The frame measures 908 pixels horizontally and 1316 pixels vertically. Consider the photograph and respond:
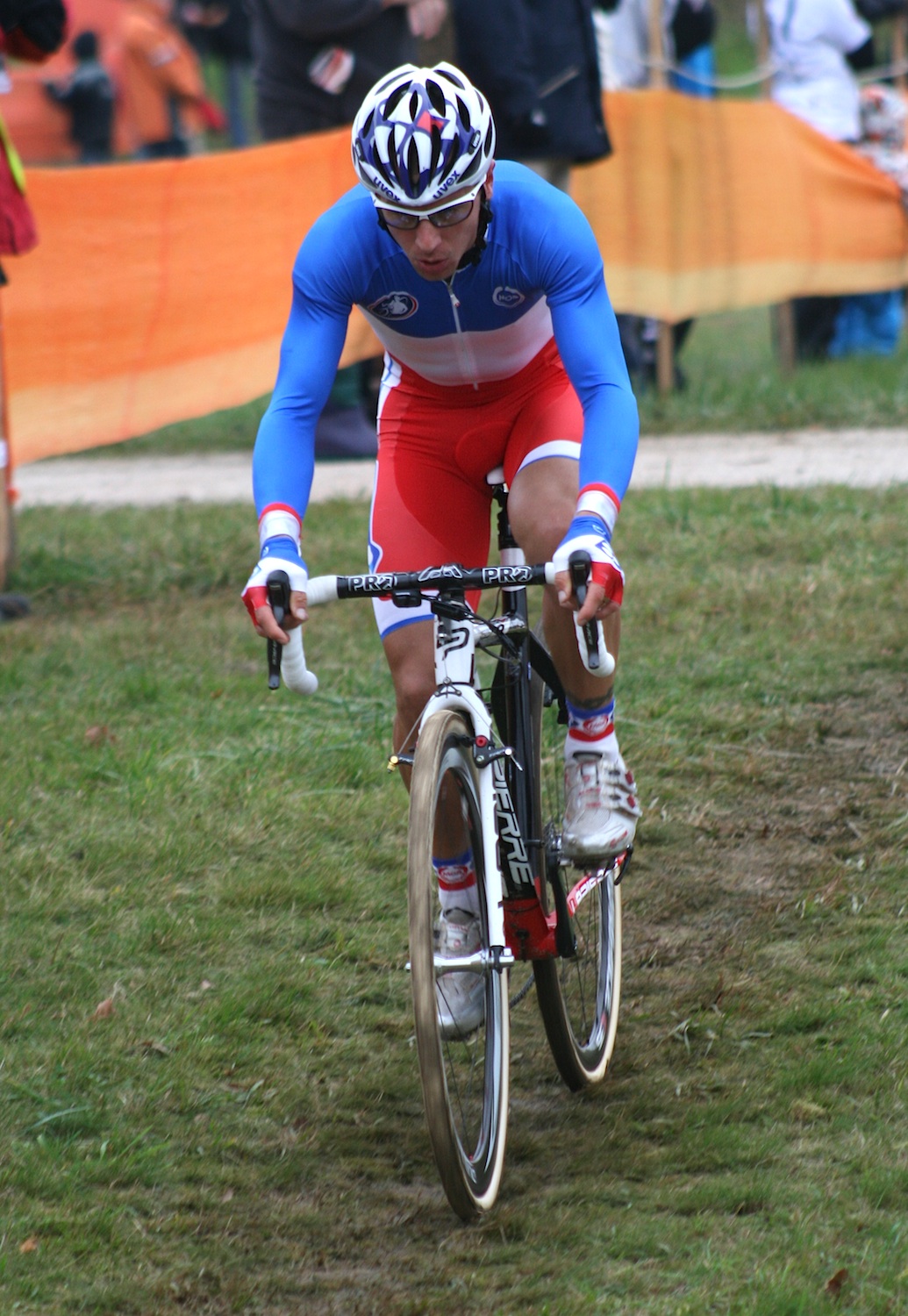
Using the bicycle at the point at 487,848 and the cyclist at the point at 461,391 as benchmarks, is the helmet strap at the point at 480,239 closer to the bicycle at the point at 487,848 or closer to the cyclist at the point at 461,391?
the cyclist at the point at 461,391

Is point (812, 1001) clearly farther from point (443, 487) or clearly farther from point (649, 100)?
point (649, 100)

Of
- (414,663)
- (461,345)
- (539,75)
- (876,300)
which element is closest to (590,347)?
(461,345)

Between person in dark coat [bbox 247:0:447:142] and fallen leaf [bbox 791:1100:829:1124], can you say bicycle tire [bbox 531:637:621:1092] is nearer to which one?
fallen leaf [bbox 791:1100:829:1124]

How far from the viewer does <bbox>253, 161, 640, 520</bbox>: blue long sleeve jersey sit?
12.0 feet

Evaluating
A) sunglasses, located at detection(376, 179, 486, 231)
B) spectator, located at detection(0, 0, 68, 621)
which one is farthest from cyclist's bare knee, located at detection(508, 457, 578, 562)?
spectator, located at detection(0, 0, 68, 621)

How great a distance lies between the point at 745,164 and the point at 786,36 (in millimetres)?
1224

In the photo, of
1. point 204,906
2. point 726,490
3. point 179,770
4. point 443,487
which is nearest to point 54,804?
point 179,770

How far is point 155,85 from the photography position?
1994 cm

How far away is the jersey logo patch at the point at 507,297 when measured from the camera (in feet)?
12.9

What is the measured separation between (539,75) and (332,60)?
1200 mm

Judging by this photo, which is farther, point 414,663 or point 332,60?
point 332,60

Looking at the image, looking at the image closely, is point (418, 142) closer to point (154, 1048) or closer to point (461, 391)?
point (461, 391)

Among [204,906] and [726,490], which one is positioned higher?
[204,906]

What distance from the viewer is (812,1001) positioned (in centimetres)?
424
